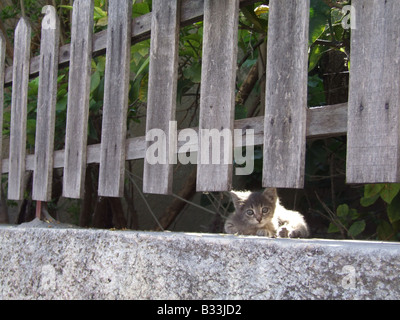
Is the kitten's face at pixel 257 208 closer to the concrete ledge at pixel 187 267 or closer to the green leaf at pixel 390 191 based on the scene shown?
the green leaf at pixel 390 191

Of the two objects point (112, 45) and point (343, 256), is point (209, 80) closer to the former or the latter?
point (112, 45)

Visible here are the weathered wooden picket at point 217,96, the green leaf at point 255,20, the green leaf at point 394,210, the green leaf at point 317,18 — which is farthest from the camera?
the green leaf at point 394,210

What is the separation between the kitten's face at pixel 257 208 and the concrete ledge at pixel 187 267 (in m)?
0.90

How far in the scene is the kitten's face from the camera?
2713 millimetres

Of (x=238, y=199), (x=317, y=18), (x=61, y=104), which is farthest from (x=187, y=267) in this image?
(x=61, y=104)

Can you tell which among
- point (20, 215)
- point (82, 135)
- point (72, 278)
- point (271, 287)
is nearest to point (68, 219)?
point (20, 215)

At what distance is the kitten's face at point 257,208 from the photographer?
8.90 ft

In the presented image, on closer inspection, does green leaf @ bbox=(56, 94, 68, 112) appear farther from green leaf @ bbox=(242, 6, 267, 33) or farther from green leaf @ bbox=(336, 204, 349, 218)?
green leaf @ bbox=(336, 204, 349, 218)

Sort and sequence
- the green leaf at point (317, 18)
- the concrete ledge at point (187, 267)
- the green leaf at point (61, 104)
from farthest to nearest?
the green leaf at point (61, 104), the green leaf at point (317, 18), the concrete ledge at point (187, 267)

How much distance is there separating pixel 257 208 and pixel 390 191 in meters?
0.71

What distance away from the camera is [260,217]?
2705mm

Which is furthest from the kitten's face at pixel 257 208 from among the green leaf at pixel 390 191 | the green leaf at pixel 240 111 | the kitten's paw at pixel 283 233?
the green leaf at pixel 390 191

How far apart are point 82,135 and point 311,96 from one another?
1572mm
